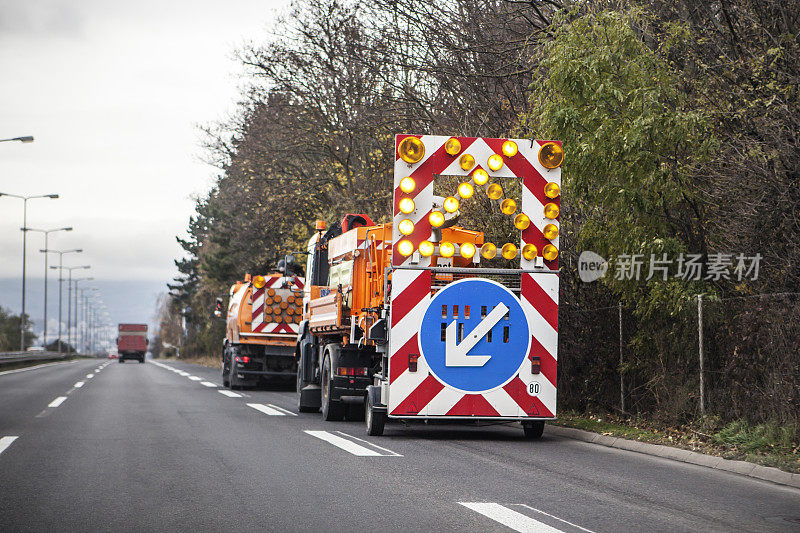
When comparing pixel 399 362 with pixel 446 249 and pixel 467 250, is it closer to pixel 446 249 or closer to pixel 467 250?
pixel 446 249

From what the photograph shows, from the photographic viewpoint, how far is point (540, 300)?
12.8 m

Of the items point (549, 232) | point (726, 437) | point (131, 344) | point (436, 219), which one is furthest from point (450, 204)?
point (131, 344)

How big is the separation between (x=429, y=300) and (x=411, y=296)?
24 cm

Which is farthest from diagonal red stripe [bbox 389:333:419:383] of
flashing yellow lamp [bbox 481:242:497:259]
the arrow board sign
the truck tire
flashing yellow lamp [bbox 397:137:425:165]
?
the truck tire

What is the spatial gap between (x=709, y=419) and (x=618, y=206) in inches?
117

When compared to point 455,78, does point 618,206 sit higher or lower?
lower

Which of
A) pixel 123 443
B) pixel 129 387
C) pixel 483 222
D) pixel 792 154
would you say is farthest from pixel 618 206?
pixel 129 387

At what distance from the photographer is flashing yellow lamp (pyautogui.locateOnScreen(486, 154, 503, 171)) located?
42.0ft

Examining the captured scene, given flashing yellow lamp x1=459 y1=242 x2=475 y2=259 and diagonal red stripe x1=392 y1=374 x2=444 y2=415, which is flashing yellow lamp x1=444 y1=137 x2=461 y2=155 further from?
diagonal red stripe x1=392 y1=374 x2=444 y2=415

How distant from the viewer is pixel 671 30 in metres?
13.0

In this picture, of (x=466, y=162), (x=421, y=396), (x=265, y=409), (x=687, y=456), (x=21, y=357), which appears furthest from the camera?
(x=21, y=357)

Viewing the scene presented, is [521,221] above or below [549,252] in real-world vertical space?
above

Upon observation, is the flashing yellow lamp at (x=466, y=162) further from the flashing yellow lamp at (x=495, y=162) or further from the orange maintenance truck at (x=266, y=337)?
the orange maintenance truck at (x=266, y=337)

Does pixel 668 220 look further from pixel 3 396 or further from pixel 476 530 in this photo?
pixel 3 396
